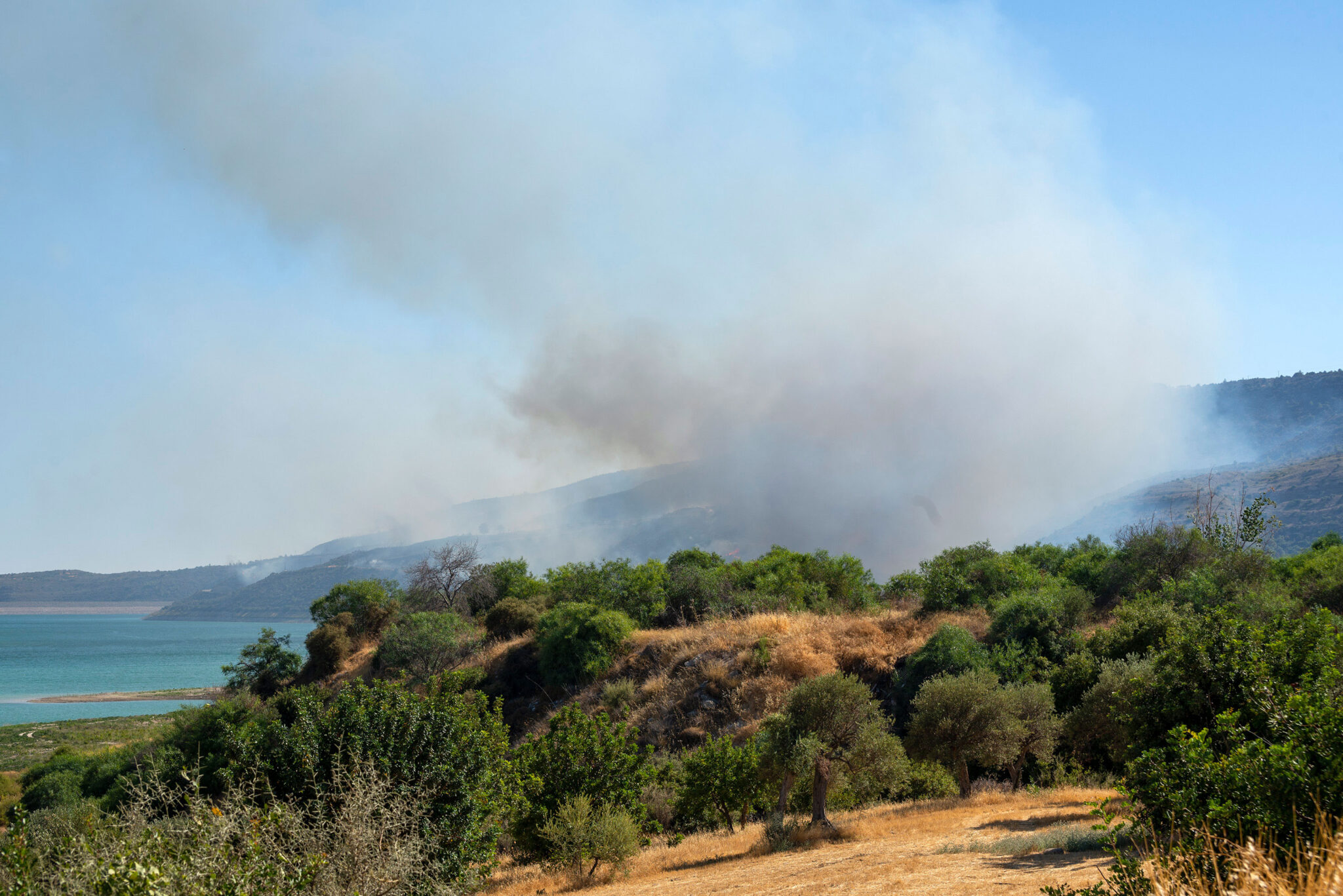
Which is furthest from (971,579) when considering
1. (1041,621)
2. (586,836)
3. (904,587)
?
(586,836)

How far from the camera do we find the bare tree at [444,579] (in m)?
57.2

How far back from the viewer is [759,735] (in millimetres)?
23344

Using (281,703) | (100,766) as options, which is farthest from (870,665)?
(100,766)

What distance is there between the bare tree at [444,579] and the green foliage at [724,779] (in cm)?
3634

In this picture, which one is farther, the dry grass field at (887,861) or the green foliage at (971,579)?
the green foliage at (971,579)

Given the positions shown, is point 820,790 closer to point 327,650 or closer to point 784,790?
point 784,790

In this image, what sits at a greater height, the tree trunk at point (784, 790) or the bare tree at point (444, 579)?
the bare tree at point (444, 579)

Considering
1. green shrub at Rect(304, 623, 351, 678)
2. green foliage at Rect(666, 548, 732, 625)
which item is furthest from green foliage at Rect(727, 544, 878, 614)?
green shrub at Rect(304, 623, 351, 678)

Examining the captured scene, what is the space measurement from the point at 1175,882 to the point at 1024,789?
20.4m

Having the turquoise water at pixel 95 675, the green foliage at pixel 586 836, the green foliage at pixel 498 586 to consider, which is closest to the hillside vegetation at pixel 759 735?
the green foliage at pixel 586 836

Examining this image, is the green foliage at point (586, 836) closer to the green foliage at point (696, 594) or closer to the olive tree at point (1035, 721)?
the olive tree at point (1035, 721)

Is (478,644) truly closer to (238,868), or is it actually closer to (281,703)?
(281,703)

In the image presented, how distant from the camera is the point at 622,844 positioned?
730 inches

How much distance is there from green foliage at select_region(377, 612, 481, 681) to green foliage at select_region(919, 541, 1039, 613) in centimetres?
2730
